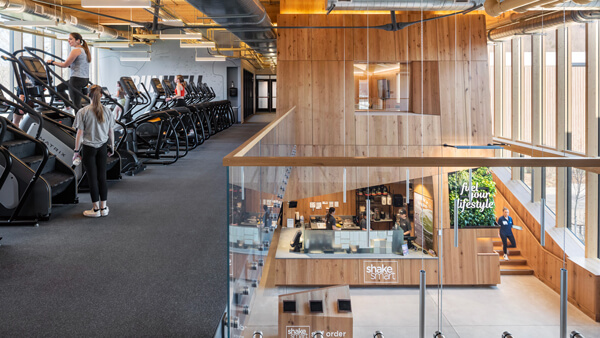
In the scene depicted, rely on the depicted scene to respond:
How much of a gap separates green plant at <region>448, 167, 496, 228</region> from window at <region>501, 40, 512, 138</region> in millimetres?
11778

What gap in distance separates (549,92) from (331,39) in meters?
4.85

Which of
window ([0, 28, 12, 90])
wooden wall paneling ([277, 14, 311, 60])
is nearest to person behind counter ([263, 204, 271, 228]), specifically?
wooden wall paneling ([277, 14, 311, 60])

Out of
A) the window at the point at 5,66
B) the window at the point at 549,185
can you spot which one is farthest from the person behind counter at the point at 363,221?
the window at the point at 5,66

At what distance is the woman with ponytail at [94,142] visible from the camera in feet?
15.7

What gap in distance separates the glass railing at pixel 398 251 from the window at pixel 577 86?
7815 mm

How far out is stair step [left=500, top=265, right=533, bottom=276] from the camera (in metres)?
3.04

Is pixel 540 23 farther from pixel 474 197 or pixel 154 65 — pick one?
pixel 154 65

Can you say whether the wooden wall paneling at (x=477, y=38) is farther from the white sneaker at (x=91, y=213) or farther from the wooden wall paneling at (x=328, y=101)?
the white sneaker at (x=91, y=213)

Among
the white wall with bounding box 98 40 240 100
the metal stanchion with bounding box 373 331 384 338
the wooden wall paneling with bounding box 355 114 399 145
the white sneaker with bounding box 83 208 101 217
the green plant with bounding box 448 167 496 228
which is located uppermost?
the white wall with bounding box 98 40 240 100

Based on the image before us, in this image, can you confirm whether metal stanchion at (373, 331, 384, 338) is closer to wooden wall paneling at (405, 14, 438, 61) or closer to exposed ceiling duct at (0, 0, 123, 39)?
wooden wall paneling at (405, 14, 438, 61)

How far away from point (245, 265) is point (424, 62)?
9.16m

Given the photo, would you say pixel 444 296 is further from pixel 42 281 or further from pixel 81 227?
pixel 81 227

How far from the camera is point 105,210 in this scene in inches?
194

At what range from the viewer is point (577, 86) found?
1003cm
